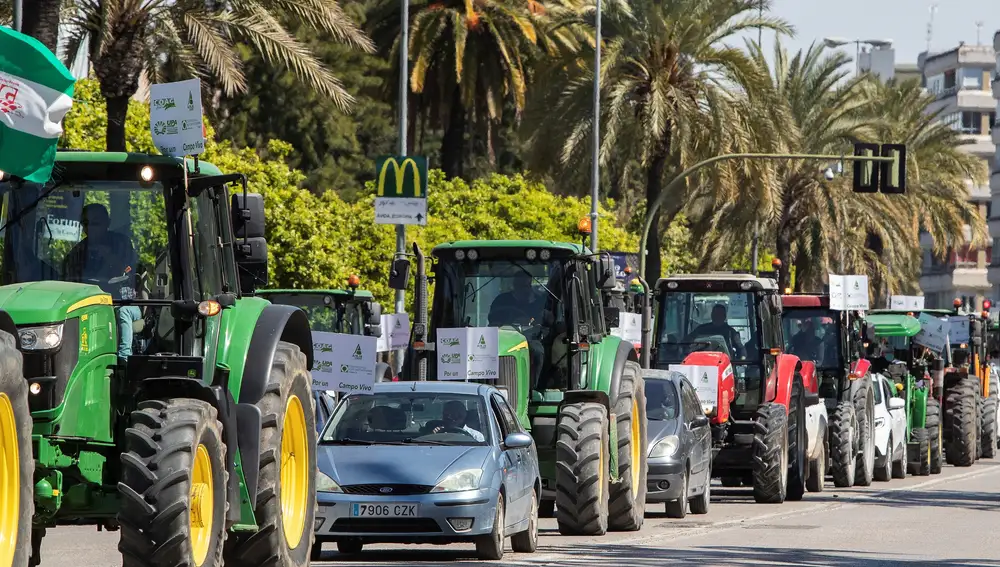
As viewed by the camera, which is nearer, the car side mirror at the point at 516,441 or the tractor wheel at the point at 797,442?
the car side mirror at the point at 516,441

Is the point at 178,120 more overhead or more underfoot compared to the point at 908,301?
more overhead

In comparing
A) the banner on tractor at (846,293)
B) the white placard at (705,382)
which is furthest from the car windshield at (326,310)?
the banner on tractor at (846,293)

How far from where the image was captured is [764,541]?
55.0 feet

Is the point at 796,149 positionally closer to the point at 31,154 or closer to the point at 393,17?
the point at 393,17

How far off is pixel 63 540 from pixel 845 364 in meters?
14.4

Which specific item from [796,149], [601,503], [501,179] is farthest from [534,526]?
[501,179]

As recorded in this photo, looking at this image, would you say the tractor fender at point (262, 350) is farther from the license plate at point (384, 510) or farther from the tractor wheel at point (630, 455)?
the tractor wheel at point (630, 455)

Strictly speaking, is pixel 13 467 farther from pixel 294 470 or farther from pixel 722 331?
pixel 722 331

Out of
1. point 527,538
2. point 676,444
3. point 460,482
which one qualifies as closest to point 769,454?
point 676,444

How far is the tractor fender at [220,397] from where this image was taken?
387 inches

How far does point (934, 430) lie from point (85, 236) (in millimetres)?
24469

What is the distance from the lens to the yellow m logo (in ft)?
101

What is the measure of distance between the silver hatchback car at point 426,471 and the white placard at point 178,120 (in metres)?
4.16

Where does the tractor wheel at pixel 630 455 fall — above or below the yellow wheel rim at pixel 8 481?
below
